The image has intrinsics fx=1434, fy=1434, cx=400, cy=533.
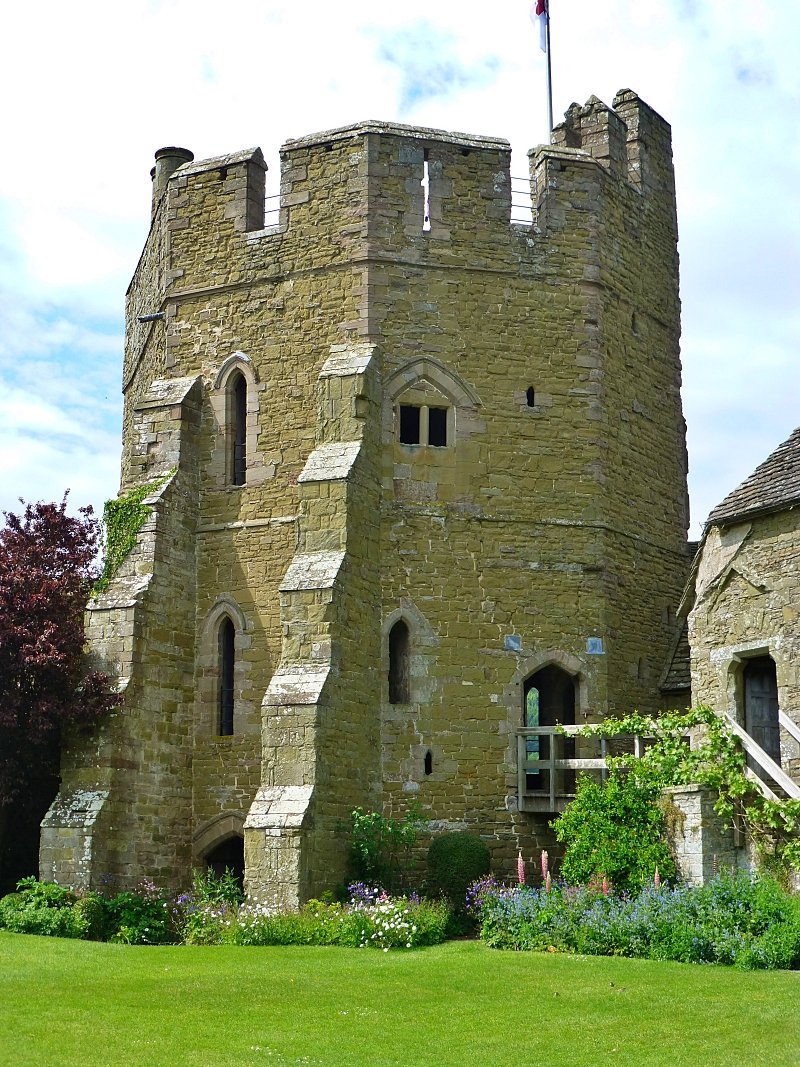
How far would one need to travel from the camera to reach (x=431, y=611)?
832 inches

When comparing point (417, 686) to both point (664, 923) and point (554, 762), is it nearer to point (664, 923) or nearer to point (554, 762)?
point (554, 762)

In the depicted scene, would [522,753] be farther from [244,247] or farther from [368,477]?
[244,247]

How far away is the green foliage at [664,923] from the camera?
1466 cm

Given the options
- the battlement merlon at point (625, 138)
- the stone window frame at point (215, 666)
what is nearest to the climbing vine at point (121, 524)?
the stone window frame at point (215, 666)

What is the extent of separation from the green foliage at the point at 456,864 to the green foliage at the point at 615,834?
3.85ft

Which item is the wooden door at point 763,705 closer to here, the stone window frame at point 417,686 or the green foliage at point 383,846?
the stone window frame at point 417,686

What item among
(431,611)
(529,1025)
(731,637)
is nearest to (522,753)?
(431,611)

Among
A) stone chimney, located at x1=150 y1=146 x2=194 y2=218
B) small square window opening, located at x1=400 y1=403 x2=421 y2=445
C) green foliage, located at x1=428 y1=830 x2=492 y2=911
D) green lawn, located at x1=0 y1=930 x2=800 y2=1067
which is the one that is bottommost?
green lawn, located at x1=0 y1=930 x2=800 y2=1067

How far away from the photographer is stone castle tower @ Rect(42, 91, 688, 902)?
2039cm

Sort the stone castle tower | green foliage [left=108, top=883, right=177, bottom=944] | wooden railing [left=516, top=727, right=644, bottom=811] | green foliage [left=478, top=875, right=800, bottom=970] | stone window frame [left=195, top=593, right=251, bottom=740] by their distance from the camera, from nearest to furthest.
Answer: green foliage [left=478, top=875, right=800, bottom=970], green foliage [left=108, top=883, right=177, bottom=944], the stone castle tower, wooden railing [left=516, top=727, right=644, bottom=811], stone window frame [left=195, top=593, right=251, bottom=740]

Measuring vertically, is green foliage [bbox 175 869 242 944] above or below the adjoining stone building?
below

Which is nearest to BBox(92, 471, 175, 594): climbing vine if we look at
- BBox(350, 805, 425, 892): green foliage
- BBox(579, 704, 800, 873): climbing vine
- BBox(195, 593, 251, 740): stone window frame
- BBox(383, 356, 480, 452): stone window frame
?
BBox(195, 593, 251, 740): stone window frame

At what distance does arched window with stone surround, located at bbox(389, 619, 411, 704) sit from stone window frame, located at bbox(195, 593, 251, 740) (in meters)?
2.23

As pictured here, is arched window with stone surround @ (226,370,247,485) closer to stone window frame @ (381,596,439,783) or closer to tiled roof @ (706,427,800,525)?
stone window frame @ (381,596,439,783)
